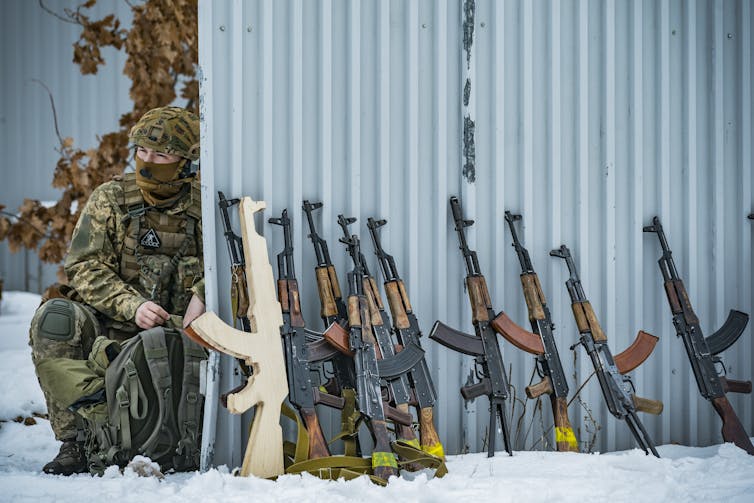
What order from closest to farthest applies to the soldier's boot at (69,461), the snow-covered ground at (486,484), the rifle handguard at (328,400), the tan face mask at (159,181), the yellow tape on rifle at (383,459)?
the snow-covered ground at (486,484) < the yellow tape on rifle at (383,459) < the rifle handguard at (328,400) < the soldier's boot at (69,461) < the tan face mask at (159,181)

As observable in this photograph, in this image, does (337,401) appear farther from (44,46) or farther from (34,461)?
(44,46)

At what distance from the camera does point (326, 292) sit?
4.41 m

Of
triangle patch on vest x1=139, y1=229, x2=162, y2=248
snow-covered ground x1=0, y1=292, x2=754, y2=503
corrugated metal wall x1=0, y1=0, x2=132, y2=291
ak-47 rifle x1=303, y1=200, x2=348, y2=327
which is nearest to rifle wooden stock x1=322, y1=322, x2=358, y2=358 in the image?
ak-47 rifle x1=303, y1=200, x2=348, y2=327

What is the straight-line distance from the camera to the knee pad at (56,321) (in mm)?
4637

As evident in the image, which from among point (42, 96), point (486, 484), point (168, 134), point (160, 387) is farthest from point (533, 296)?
point (42, 96)

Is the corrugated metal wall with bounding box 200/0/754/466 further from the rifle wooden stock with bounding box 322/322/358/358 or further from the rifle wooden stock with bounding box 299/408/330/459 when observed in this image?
the rifle wooden stock with bounding box 299/408/330/459

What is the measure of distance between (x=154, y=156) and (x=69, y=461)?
181cm

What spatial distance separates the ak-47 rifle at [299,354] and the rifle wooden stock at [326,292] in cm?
14

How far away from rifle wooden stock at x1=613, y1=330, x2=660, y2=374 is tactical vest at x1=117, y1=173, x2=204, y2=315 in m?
2.56

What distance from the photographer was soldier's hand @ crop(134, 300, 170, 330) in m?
4.68

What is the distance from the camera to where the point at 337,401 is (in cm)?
429

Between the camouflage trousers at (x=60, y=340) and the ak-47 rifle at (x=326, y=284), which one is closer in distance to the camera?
the ak-47 rifle at (x=326, y=284)

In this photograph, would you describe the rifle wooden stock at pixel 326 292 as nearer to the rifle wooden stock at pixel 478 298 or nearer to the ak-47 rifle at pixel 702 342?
the rifle wooden stock at pixel 478 298

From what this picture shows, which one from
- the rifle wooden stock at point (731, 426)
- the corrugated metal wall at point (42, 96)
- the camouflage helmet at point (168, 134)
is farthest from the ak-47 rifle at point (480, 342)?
the corrugated metal wall at point (42, 96)
